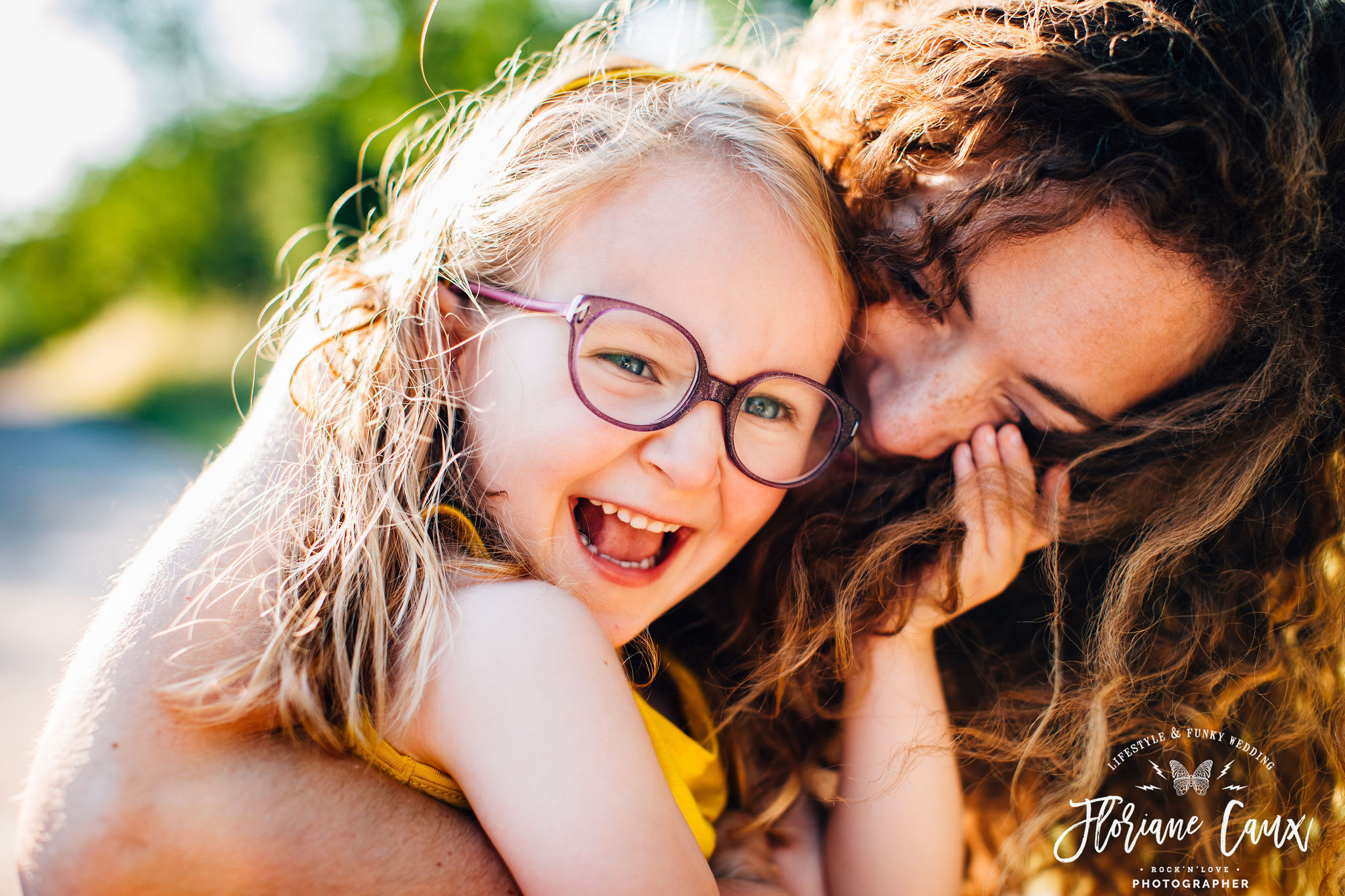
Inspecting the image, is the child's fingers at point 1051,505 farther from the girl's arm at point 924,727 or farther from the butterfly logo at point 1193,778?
the butterfly logo at point 1193,778

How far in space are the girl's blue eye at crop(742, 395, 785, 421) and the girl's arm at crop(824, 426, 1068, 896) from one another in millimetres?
567

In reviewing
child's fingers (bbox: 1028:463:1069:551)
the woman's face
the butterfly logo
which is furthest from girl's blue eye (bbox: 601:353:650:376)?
the butterfly logo

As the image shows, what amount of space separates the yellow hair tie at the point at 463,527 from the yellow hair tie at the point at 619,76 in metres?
1.07

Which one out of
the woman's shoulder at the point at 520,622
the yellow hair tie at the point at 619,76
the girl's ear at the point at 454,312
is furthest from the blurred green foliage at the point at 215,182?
the woman's shoulder at the point at 520,622

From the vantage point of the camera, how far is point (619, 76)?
81.1 inches

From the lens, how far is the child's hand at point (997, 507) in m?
2.06

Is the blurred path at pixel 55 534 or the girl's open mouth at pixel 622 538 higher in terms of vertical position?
the girl's open mouth at pixel 622 538

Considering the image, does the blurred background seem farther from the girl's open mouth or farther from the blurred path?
the girl's open mouth

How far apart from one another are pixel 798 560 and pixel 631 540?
0.51m

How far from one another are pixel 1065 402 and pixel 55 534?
749cm

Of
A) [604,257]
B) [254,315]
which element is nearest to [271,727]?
[604,257]

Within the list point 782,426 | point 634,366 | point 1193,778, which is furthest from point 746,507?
point 1193,778

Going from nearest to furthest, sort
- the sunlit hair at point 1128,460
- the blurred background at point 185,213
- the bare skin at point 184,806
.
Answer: the bare skin at point 184,806
the sunlit hair at point 1128,460
the blurred background at point 185,213

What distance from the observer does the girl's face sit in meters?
1.68
